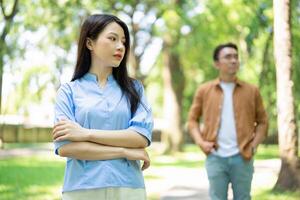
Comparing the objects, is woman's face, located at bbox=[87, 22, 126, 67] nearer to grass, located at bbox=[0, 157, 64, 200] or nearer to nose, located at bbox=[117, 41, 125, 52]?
nose, located at bbox=[117, 41, 125, 52]

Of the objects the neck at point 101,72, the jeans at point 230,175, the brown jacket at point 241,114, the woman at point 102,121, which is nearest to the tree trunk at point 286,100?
the brown jacket at point 241,114

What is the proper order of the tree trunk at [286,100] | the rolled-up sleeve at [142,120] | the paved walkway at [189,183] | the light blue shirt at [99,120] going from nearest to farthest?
the light blue shirt at [99,120] → the rolled-up sleeve at [142,120] → the tree trunk at [286,100] → the paved walkway at [189,183]

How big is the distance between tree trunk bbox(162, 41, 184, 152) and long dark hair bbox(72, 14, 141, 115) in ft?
61.5

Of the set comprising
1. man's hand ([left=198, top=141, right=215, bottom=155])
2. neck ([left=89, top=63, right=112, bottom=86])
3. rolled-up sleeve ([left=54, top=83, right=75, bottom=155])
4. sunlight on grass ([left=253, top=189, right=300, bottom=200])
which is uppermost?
neck ([left=89, top=63, right=112, bottom=86])

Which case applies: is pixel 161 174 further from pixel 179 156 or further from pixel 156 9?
pixel 156 9

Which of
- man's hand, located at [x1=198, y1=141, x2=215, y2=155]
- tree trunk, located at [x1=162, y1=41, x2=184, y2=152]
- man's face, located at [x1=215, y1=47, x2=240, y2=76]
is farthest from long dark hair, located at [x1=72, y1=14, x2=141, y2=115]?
tree trunk, located at [x1=162, y1=41, x2=184, y2=152]

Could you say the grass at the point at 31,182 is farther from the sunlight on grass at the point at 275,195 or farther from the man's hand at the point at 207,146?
the man's hand at the point at 207,146

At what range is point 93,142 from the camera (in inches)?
116

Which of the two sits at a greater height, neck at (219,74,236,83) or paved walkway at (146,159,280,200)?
neck at (219,74,236,83)

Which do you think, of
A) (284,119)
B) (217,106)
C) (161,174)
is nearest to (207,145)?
(217,106)

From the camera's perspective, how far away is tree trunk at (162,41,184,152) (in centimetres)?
2202

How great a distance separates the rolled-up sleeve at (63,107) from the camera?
9.84 ft

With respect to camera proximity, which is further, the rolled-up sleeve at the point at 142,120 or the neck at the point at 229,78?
the neck at the point at 229,78

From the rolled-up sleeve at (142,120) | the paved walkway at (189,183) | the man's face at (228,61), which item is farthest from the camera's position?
the paved walkway at (189,183)
